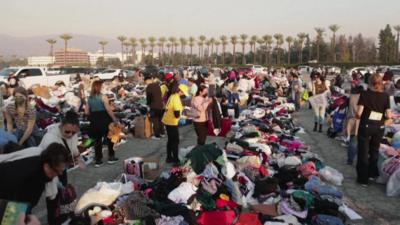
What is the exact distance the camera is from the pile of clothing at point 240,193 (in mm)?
5289

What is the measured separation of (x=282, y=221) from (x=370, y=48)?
91.2 meters

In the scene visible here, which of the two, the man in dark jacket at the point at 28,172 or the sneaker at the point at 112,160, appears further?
the sneaker at the point at 112,160

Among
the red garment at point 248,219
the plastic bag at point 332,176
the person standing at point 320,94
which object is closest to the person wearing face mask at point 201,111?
the plastic bag at point 332,176

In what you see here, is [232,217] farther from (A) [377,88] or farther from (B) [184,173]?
(A) [377,88]

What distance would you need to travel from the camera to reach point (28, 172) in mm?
3195

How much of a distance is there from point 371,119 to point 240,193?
8.40 feet

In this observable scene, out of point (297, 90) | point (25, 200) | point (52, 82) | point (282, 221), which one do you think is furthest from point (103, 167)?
point (52, 82)

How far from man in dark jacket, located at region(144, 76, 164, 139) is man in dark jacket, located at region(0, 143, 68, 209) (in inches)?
285

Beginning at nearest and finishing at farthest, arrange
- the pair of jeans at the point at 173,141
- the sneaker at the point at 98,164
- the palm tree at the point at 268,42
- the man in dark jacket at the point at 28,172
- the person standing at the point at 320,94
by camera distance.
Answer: the man in dark jacket at the point at 28,172 → the pair of jeans at the point at 173,141 → the sneaker at the point at 98,164 → the person standing at the point at 320,94 → the palm tree at the point at 268,42

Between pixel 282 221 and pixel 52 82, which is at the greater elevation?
pixel 52 82

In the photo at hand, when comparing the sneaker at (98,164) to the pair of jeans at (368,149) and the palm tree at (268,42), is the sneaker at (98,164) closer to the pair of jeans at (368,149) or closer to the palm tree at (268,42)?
the pair of jeans at (368,149)

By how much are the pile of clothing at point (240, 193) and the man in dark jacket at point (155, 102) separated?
8.56 feet

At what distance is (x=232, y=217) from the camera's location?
5.34 meters

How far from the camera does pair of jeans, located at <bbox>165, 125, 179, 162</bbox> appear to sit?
26.4 ft
